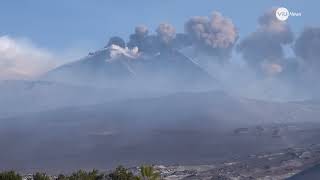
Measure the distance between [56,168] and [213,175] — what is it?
41.4 metres

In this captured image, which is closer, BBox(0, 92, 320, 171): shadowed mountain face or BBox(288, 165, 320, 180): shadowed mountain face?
BBox(288, 165, 320, 180): shadowed mountain face

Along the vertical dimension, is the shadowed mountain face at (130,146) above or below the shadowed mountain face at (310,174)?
above

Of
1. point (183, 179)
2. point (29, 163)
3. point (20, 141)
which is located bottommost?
point (183, 179)

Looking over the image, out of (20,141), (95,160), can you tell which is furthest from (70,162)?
(20,141)

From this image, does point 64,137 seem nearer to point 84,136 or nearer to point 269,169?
point 84,136

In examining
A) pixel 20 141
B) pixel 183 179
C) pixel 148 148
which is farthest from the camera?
pixel 20 141

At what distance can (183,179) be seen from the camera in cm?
7931

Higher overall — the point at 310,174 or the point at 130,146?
the point at 130,146

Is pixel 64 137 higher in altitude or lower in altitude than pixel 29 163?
higher

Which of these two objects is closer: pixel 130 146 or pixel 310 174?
pixel 310 174

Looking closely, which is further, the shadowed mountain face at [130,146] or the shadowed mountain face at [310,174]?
the shadowed mountain face at [130,146]

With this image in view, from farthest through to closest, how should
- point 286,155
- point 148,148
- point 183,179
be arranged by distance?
1. point 148,148
2. point 286,155
3. point 183,179

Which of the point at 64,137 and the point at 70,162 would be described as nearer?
the point at 70,162

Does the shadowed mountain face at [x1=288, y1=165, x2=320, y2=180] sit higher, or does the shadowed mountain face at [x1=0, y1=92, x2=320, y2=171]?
the shadowed mountain face at [x1=0, y1=92, x2=320, y2=171]
